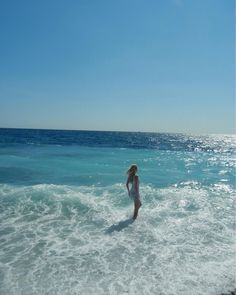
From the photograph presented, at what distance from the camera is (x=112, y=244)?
748 centimetres

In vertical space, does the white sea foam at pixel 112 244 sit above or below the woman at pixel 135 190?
below

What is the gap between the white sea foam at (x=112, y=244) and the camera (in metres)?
5.81

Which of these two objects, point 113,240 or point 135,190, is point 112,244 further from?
point 135,190

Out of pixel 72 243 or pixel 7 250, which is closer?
pixel 7 250

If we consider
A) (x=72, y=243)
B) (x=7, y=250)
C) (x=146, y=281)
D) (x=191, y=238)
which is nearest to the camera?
(x=146, y=281)

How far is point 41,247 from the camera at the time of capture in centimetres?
726

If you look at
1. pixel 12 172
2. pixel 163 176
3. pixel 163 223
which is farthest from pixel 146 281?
pixel 12 172

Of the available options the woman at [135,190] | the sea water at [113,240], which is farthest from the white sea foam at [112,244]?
the woman at [135,190]

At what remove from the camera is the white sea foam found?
581 cm

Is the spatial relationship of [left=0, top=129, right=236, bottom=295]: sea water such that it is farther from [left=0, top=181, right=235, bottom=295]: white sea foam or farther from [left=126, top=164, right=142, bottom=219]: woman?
[left=126, top=164, right=142, bottom=219]: woman

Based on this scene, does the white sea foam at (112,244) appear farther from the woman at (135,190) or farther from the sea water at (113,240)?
the woman at (135,190)

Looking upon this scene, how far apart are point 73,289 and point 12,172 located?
41.9 ft

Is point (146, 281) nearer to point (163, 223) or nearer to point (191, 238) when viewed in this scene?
point (191, 238)

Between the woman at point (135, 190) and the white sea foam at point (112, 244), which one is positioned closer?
the white sea foam at point (112, 244)
